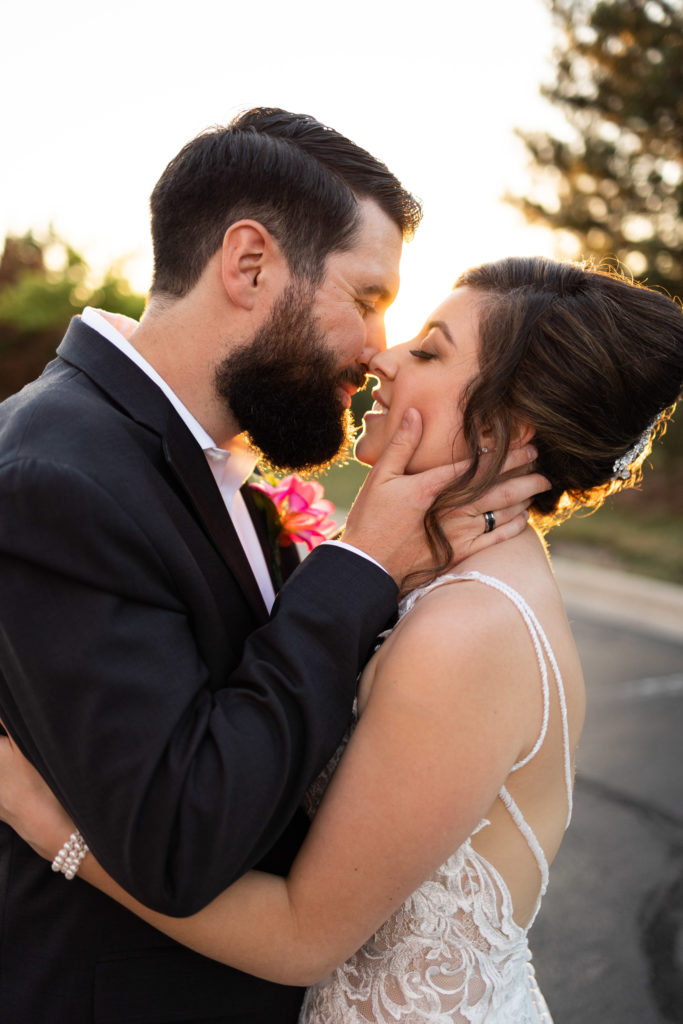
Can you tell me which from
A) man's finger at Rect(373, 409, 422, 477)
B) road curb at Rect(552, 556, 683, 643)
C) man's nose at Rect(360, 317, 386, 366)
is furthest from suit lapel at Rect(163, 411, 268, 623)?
road curb at Rect(552, 556, 683, 643)

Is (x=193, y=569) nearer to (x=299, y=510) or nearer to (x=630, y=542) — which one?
(x=299, y=510)

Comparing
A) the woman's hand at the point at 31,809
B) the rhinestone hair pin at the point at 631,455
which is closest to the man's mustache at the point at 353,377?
the rhinestone hair pin at the point at 631,455

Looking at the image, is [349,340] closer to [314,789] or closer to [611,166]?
[314,789]

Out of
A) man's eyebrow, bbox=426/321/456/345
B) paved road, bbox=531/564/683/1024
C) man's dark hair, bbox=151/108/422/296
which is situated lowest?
paved road, bbox=531/564/683/1024

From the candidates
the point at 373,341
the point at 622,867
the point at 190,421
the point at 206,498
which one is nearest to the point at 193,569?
the point at 206,498

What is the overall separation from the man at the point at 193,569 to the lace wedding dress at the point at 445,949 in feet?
0.55

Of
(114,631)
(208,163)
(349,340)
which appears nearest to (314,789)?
(114,631)

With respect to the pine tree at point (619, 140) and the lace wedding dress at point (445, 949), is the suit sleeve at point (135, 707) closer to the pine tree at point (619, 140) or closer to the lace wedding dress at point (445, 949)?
the lace wedding dress at point (445, 949)

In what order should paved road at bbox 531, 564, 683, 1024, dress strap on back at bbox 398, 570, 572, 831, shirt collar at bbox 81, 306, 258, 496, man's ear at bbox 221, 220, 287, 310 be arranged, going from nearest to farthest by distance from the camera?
dress strap on back at bbox 398, 570, 572, 831, shirt collar at bbox 81, 306, 258, 496, man's ear at bbox 221, 220, 287, 310, paved road at bbox 531, 564, 683, 1024

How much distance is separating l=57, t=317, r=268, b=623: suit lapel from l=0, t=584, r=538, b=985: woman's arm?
1.47 ft

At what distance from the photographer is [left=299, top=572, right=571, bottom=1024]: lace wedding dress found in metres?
1.85

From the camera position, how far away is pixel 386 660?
67.7 inches

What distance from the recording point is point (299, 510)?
2668 mm

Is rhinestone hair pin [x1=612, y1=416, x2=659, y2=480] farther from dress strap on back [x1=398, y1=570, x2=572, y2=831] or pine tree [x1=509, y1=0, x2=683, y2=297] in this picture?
pine tree [x1=509, y1=0, x2=683, y2=297]
